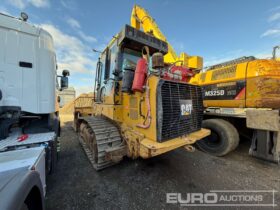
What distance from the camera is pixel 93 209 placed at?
211 centimetres

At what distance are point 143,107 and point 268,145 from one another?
3272 mm

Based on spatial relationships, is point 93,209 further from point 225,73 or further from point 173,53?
point 173,53

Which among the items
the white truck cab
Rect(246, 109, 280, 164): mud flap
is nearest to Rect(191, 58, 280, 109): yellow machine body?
Rect(246, 109, 280, 164): mud flap

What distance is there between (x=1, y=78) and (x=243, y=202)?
4307mm

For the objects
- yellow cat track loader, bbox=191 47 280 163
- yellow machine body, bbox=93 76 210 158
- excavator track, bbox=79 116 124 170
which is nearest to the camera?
yellow machine body, bbox=93 76 210 158

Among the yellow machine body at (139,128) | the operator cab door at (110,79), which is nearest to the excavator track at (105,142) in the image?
the yellow machine body at (139,128)

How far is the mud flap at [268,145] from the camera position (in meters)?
3.23

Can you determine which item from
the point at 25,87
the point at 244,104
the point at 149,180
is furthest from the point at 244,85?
the point at 25,87

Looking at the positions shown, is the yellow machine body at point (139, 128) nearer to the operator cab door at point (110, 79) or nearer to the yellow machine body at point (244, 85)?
the operator cab door at point (110, 79)

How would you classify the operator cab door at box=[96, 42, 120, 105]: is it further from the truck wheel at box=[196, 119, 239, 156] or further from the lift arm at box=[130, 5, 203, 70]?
the truck wheel at box=[196, 119, 239, 156]

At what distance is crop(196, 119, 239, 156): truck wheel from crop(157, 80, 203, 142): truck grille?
1.41 metres

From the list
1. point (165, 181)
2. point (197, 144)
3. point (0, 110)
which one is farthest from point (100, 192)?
point (197, 144)

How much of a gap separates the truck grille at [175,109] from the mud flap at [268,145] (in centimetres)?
178

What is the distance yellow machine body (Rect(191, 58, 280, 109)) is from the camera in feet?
11.1
